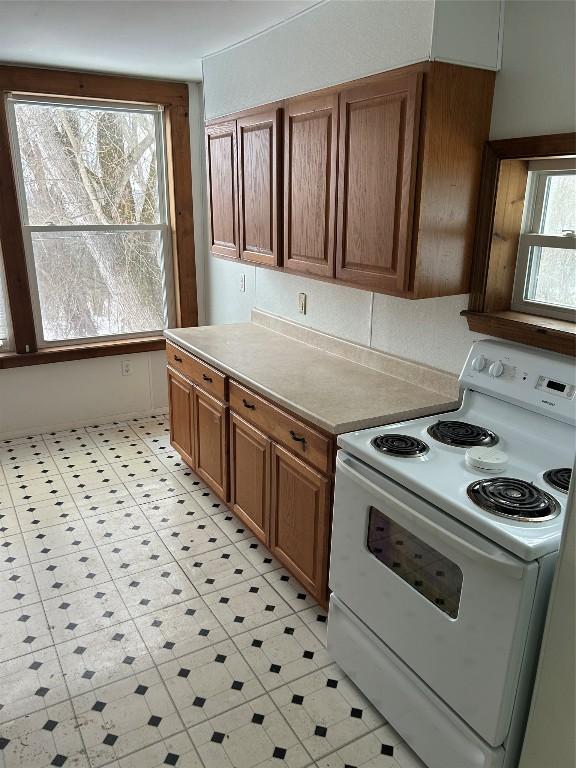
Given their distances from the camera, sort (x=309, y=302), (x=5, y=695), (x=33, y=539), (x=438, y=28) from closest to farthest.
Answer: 1. (x=438, y=28)
2. (x=5, y=695)
3. (x=33, y=539)
4. (x=309, y=302)

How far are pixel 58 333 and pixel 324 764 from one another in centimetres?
338

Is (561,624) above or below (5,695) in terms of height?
above

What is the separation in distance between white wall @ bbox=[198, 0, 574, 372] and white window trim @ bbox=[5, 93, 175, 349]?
3.16 ft

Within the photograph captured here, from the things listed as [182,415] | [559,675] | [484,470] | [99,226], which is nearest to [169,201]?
[99,226]

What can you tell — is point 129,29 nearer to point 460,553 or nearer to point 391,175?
point 391,175

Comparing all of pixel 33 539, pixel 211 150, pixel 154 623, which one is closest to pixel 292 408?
pixel 154 623

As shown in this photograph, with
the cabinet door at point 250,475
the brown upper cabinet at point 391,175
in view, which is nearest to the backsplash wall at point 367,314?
the brown upper cabinet at point 391,175

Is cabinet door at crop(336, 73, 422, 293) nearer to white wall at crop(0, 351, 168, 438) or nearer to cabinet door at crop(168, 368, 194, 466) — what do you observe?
cabinet door at crop(168, 368, 194, 466)

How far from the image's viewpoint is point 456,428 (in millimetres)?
2053

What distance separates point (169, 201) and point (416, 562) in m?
3.50

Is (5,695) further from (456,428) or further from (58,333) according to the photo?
(58,333)

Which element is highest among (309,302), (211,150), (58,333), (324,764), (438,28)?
(438,28)

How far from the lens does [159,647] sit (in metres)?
2.27

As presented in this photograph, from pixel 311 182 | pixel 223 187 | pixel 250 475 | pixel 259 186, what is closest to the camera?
pixel 311 182
